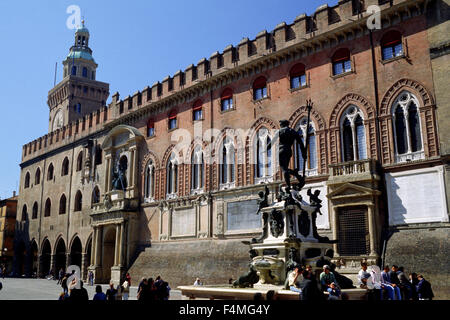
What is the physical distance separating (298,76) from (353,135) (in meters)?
4.54

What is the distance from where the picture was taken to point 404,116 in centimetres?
1805

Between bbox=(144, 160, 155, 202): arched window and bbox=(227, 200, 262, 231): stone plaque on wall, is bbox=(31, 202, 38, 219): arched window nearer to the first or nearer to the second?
bbox=(144, 160, 155, 202): arched window

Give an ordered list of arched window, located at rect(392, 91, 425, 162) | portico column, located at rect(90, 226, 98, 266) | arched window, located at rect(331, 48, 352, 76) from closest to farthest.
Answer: arched window, located at rect(392, 91, 425, 162), arched window, located at rect(331, 48, 352, 76), portico column, located at rect(90, 226, 98, 266)

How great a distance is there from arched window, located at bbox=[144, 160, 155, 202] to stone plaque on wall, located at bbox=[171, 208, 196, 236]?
9.32 feet

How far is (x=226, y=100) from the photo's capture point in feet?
83.3

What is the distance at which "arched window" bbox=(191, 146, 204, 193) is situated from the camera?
84.9ft

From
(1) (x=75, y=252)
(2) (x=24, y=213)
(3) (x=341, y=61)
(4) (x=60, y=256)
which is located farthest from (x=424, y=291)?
(2) (x=24, y=213)

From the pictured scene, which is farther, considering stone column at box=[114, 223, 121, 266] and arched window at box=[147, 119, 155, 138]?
arched window at box=[147, 119, 155, 138]

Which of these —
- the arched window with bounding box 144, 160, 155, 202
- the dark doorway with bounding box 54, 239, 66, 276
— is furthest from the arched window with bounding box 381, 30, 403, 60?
the dark doorway with bounding box 54, 239, 66, 276

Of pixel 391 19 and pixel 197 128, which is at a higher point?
pixel 391 19

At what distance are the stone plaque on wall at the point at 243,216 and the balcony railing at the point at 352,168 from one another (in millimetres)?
4755

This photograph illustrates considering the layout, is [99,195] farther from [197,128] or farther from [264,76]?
[264,76]
